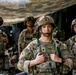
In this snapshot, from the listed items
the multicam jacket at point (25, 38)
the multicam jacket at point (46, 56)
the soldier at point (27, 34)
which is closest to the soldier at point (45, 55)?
the multicam jacket at point (46, 56)

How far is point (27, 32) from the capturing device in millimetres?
8602

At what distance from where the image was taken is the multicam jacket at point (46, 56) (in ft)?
17.0

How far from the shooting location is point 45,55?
521 centimetres

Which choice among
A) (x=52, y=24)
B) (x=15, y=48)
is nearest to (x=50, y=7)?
(x=52, y=24)

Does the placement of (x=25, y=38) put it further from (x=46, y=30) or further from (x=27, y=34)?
(x=46, y=30)

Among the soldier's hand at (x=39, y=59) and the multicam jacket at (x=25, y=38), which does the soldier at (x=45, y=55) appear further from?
the multicam jacket at (x=25, y=38)

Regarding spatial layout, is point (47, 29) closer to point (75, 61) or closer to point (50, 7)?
point (75, 61)

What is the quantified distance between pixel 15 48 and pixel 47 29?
7.98 m

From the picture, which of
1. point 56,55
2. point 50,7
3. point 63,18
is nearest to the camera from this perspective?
point 56,55

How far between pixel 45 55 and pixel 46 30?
1.21 feet

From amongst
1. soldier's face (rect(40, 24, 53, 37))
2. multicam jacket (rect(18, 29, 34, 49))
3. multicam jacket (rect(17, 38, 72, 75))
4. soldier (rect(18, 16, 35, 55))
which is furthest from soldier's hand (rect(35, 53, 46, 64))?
multicam jacket (rect(18, 29, 34, 49))

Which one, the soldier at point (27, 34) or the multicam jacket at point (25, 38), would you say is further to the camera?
the multicam jacket at point (25, 38)

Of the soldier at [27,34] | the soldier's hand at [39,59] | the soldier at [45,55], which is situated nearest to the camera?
the soldier's hand at [39,59]

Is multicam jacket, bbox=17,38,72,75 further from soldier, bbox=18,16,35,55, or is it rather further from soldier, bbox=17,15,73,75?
soldier, bbox=18,16,35,55
